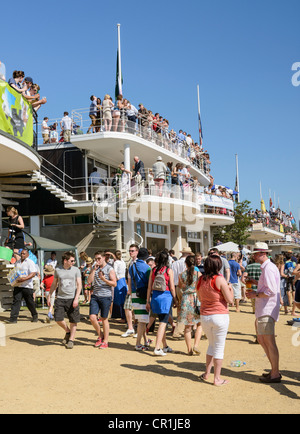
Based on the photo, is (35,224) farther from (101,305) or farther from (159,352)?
(159,352)

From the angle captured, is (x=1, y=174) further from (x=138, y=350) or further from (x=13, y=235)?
(x=138, y=350)

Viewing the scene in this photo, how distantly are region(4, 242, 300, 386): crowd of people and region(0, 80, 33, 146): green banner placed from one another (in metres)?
3.76

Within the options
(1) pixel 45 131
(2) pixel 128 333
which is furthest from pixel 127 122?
(2) pixel 128 333

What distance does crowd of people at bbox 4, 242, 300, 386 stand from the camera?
5.76 m

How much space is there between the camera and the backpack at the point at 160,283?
7398mm

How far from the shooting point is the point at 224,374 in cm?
625

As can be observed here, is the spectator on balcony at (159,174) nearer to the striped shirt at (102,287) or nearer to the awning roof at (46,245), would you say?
the awning roof at (46,245)

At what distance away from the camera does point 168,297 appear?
7.53m

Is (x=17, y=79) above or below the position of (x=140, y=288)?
above

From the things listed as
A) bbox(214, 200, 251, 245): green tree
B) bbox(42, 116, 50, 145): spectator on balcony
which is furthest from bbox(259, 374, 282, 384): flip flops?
bbox(214, 200, 251, 245): green tree

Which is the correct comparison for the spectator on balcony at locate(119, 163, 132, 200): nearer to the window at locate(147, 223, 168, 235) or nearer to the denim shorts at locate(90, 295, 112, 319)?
the window at locate(147, 223, 168, 235)

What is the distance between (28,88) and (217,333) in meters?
11.8

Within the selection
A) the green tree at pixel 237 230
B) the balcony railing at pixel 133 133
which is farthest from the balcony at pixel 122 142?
the green tree at pixel 237 230

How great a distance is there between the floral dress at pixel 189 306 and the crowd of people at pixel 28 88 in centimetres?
792
